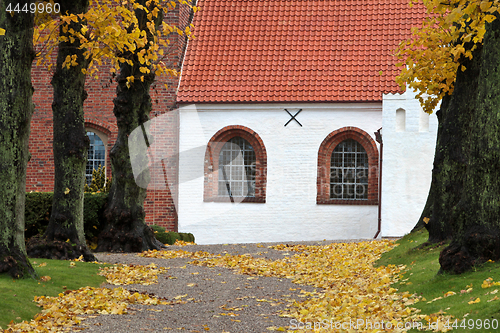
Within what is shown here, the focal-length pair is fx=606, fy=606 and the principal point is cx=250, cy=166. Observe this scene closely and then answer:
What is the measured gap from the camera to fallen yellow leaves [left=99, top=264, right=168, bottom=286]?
935 centimetres

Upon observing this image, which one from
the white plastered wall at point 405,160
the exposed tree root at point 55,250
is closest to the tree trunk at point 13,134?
the exposed tree root at point 55,250

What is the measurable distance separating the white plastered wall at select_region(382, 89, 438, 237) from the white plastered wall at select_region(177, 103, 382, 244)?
1.70 metres

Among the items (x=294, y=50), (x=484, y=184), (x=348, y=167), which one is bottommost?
(x=484, y=184)

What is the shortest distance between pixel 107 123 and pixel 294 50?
6.91 m

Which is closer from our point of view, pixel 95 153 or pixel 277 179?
pixel 277 179

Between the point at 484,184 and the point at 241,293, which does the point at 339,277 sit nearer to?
the point at 241,293

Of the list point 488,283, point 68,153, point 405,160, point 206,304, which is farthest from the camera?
point 405,160

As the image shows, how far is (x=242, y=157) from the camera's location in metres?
20.3

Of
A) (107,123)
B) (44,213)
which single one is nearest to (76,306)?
(44,213)

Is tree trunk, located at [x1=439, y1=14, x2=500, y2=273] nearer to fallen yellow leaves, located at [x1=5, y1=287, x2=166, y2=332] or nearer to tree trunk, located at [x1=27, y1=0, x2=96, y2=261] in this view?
fallen yellow leaves, located at [x1=5, y1=287, x2=166, y2=332]

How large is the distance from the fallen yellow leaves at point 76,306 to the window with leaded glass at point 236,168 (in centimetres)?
1195

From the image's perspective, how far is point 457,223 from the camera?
7.64 m

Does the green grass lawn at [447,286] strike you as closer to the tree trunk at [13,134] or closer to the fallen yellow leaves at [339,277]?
the fallen yellow leaves at [339,277]

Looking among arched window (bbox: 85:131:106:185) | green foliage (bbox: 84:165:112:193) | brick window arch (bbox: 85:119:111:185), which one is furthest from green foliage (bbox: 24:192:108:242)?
arched window (bbox: 85:131:106:185)
